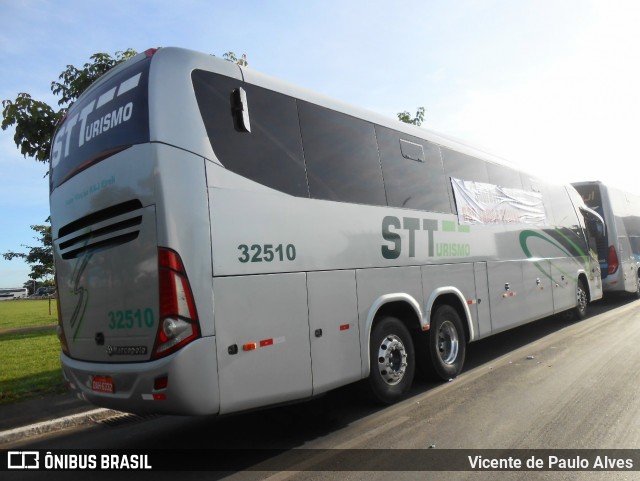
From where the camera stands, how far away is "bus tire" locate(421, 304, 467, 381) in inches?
252

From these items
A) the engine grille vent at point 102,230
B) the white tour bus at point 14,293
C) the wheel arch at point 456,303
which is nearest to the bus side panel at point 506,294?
the wheel arch at point 456,303

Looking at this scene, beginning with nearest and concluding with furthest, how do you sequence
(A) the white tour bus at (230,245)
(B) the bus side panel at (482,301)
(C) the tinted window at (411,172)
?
(A) the white tour bus at (230,245) < (C) the tinted window at (411,172) < (B) the bus side panel at (482,301)

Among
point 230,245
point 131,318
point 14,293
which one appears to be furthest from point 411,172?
point 14,293

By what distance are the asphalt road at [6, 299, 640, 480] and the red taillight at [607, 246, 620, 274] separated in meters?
8.73

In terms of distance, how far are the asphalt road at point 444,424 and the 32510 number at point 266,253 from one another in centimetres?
176

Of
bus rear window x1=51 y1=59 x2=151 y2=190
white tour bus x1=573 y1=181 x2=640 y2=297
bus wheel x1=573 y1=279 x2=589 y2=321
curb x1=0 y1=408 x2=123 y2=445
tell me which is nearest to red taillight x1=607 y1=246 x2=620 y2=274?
white tour bus x1=573 y1=181 x2=640 y2=297

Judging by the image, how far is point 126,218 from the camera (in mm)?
4086

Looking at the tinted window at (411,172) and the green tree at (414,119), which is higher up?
the green tree at (414,119)

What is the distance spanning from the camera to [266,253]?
430 cm

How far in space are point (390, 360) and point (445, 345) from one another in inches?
59.7

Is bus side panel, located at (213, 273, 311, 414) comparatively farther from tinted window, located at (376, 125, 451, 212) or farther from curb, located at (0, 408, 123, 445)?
curb, located at (0, 408, 123, 445)

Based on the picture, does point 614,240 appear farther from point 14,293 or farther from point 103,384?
point 14,293

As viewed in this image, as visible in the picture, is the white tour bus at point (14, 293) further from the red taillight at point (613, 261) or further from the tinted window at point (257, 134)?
the tinted window at point (257, 134)

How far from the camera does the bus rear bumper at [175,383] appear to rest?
144 inches
